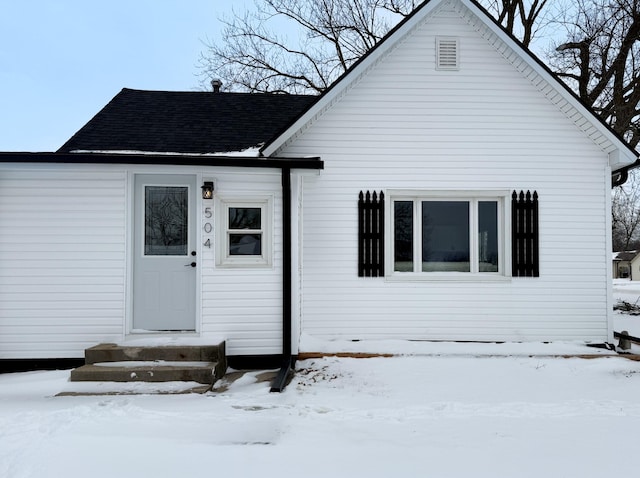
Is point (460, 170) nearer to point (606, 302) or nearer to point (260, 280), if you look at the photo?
point (606, 302)

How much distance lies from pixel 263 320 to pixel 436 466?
3.07 meters

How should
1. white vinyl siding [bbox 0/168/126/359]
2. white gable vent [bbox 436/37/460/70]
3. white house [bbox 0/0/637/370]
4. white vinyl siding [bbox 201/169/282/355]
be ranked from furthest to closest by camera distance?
white gable vent [bbox 436/37/460/70] < white house [bbox 0/0/637/370] < white vinyl siding [bbox 201/169/282/355] < white vinyl siding [bbox 0/168/126/359]

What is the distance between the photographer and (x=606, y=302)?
6.12 meters

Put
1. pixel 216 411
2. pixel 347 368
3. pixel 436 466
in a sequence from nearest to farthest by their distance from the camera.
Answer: pixel 436 466 < pixel 216 411 < pixel 347 368

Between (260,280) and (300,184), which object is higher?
(300,184)

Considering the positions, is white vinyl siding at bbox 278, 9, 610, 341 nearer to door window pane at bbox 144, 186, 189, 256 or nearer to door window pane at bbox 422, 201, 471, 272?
door window pane at bbox 422, 201, 471, 272

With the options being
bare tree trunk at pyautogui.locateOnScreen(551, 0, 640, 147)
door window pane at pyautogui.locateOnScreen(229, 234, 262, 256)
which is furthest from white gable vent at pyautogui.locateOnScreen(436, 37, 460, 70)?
bare tree trunk at pyautogui.locateOnScreen(551, 0, 640, 147)

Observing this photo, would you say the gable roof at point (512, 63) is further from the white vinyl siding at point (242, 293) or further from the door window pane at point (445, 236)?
the door window pane at point (445, 236)

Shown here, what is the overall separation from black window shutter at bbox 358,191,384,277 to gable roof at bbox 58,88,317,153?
1956 millimetres

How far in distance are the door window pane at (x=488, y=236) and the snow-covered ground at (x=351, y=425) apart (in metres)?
1.61

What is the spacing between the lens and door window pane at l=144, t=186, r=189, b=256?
18.3ft

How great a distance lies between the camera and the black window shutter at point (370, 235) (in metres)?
6.02

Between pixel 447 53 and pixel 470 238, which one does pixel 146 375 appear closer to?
pixel 470 238

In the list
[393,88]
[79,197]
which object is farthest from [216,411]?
[393,88]
